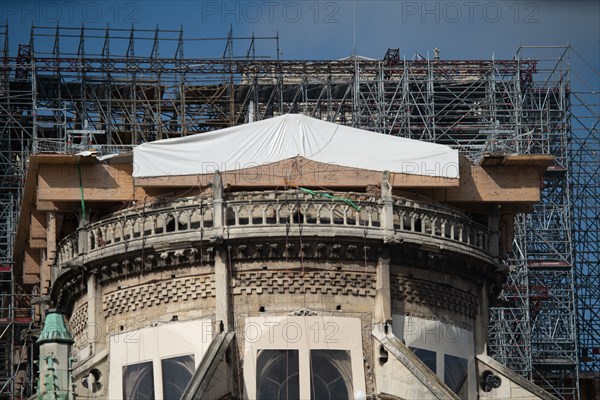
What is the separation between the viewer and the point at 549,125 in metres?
98.2

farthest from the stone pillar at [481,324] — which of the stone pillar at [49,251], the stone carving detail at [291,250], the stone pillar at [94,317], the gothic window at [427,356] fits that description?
the stone pillar at [49,251]

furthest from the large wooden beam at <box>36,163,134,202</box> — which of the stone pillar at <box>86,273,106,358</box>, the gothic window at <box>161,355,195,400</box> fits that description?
the gothic window at <box>161,355,195,400</box>

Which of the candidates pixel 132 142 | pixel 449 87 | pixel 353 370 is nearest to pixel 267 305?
pixel 353 370

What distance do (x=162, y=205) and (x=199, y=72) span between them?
27690mm

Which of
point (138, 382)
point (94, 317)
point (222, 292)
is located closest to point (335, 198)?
point (222, 292)

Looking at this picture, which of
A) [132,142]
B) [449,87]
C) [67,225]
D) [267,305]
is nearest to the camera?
[267,305]

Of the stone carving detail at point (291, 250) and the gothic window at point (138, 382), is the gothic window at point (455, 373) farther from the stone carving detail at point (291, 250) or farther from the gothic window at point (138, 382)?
the gothic window at point (138, 382)

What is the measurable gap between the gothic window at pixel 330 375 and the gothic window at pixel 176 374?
357 centimetres

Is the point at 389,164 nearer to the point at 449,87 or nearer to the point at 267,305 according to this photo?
the point at 267,305

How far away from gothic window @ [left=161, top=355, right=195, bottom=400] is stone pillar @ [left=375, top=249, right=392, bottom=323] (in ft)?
18.4

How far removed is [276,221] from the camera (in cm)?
6194

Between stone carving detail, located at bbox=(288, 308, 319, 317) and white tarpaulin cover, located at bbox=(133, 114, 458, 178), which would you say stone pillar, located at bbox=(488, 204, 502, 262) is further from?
stone carving detail, located at bbox=(288, 308, 319, 317)

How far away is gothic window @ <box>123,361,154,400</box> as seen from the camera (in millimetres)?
62875

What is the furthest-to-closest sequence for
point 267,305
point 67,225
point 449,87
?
1. point 449,87
2. point 67,225
3. point 267,305
